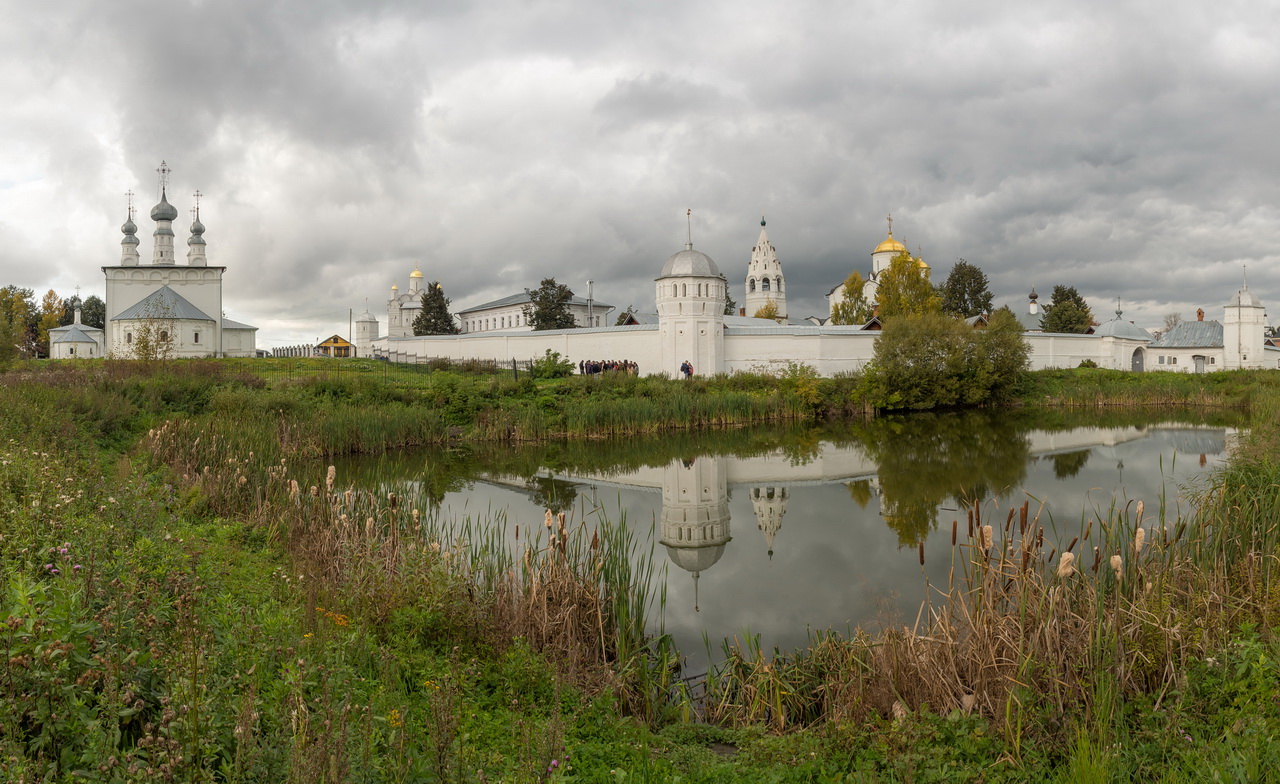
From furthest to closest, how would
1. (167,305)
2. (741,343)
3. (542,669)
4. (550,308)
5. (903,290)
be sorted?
1. (550,308)
2. (903,290)
3. (167,305)
4. (741,343)
5. (542,669)

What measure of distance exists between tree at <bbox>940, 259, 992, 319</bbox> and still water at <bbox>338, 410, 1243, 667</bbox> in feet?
103

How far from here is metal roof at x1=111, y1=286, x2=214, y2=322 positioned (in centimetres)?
3656

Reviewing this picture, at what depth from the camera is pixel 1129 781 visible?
3250mm

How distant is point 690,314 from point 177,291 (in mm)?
27945

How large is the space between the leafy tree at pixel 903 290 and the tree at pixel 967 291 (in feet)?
58.5

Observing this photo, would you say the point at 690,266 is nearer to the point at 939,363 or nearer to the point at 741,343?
the point at 741,343

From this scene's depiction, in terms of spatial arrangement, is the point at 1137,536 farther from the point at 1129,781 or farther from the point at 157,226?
the point at 157,226

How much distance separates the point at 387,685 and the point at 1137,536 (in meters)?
3.94

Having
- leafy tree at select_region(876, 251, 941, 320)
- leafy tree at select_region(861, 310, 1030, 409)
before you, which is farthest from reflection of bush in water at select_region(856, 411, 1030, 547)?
leafy tree at select_region(876, 251, 941, 320)

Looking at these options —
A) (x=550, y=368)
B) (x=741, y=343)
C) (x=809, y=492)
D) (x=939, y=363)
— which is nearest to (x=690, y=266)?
(x=741, y=343)

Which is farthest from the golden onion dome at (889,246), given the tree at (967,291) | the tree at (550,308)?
the tree at (550,308)

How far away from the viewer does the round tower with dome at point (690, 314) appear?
3181cm

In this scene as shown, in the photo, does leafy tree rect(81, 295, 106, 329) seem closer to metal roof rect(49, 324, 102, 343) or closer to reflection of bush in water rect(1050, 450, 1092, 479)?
metal roof rect(49, 324, 102, 343)

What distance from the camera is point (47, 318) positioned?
54.5 m
